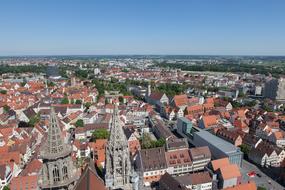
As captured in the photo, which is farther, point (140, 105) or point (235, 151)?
point (140, 105)

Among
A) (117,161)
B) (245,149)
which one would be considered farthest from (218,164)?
(117,161)

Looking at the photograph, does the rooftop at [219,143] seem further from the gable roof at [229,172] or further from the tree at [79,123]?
the tree at [79,123]

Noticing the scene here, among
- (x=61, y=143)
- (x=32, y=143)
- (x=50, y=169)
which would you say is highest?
(x=61, y=143)

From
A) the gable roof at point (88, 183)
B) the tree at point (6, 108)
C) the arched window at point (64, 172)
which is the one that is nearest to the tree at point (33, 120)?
the tree at point (6, 108)

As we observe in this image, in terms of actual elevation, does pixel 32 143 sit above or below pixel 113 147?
below

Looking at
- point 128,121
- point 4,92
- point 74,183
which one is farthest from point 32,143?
point 4,92

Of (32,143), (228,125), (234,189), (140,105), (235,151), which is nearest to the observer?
(234,189)

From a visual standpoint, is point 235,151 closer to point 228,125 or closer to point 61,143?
point 228,125

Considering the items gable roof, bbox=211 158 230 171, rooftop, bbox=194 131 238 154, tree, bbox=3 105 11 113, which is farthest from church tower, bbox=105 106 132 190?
tree, bbox=3 105 11 113
